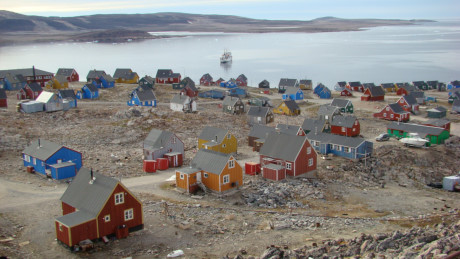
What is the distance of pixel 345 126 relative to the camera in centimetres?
6247

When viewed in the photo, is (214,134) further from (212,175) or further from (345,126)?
(345,126)

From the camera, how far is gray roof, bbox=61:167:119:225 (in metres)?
28.2

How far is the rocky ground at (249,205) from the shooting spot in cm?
2631

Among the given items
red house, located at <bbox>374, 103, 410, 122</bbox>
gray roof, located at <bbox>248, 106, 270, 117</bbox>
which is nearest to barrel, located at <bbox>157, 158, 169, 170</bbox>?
gray roof, located at <bbox>248, 106, 270, 117</bbox>

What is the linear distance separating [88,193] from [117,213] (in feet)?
7.97

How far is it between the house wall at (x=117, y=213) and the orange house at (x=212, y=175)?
332 inches

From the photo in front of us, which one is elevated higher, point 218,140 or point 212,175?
point 218,140

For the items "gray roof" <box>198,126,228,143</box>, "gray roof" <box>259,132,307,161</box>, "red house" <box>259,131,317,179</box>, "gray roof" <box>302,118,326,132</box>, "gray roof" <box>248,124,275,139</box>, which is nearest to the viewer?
"red house" <box>259,131,317,179</box>

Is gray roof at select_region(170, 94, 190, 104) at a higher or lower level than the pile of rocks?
higher

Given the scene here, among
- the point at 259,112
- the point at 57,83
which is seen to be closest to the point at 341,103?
the point at 259,112

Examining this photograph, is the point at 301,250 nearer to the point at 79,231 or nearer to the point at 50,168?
the point at 79,231

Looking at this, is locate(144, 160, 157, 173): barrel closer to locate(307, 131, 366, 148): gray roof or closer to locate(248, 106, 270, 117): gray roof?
locate(307, 131, 366, 148): gray roof

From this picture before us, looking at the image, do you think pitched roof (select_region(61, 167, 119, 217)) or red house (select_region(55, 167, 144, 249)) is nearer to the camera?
red house (select_region(55, 167, 144, 249))

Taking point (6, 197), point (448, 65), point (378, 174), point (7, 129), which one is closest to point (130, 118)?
point (7, 129)
